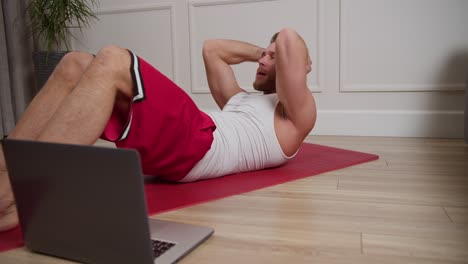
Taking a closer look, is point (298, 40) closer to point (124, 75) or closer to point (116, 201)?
point (124, 75)

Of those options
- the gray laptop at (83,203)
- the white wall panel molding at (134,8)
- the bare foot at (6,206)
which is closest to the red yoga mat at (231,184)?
the bare foot at (6,206)

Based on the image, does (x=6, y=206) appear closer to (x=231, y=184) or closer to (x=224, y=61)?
(x=231, y=184)

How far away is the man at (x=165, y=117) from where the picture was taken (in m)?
0.98

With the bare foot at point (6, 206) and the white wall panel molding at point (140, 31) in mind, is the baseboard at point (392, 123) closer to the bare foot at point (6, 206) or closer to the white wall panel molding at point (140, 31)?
the white wall panel molding at point (140, 31)

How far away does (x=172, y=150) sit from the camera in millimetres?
1186

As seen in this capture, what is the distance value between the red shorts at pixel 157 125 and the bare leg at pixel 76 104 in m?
0.05

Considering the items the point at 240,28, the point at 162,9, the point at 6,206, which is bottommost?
the point at 6,206

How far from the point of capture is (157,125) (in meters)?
1.08

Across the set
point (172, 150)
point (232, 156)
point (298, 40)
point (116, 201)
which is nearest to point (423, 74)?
point (298, 40)

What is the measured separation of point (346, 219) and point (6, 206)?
2.67 feet

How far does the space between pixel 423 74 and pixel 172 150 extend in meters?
1.75

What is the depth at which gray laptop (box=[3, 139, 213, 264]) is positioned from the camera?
688mm

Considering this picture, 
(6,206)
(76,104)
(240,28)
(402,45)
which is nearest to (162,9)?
(240,28)

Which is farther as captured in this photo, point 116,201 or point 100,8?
point 100,8
